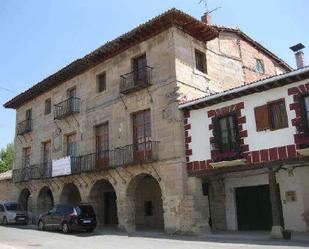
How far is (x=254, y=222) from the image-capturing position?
59.5 feet

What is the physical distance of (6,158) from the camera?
183 ft

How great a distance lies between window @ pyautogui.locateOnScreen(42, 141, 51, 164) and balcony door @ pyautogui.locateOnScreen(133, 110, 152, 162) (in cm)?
884

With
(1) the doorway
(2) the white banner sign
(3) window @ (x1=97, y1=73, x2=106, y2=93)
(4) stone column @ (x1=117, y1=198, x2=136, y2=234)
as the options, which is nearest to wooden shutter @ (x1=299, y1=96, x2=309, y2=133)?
(1) the doorway

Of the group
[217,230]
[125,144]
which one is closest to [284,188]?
[217,230]

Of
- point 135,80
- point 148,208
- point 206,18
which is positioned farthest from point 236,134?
point 206,18

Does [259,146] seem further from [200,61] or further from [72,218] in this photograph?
[72,218]

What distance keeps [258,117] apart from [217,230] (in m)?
6.41

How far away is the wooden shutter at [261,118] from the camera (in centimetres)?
1484

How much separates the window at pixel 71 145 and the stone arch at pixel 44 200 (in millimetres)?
3634

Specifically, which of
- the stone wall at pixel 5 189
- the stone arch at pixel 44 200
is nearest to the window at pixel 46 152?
the stone arch at pixel 44 200

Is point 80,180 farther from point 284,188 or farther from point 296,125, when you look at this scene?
point 296,125

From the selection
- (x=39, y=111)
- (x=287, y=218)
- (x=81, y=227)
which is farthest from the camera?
(x=39, y=111)

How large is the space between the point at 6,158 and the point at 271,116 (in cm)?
4891

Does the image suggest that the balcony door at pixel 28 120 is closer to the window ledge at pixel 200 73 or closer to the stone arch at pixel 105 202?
the stone arch at pixel 105 202
